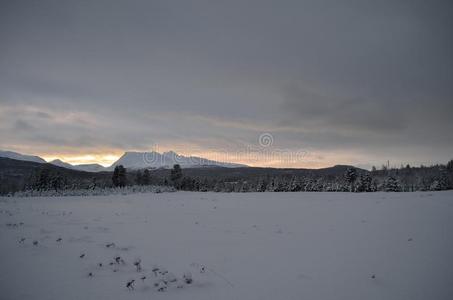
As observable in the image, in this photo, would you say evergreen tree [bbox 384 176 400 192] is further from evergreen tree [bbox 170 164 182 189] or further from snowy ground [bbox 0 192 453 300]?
evergreen tree [bbox 170 164 182 189]

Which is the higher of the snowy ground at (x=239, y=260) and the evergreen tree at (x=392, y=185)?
the evergreen tree at (x=392, y=185)

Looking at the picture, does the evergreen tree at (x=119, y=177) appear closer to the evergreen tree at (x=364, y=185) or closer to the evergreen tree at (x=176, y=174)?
the evergreen tree at (x=176, y=174)

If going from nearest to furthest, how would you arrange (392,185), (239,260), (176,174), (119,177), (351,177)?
(239,260) < (392,185) < (351,177) < (119,177) < (176,174)

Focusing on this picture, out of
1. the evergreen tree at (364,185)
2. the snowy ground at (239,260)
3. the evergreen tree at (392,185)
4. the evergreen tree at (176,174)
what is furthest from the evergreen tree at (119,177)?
the evergreen tree at (392,185)

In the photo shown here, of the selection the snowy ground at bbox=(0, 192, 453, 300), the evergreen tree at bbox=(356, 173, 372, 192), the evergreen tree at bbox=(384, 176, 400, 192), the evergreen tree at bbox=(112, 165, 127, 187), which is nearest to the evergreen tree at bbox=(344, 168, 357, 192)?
the evergreen tree at bbox=(356, 173, 372, 192)

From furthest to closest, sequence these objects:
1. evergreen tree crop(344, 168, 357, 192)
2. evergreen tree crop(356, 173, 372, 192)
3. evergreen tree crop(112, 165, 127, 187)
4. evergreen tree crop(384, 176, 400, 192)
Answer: evergreen tree crop(112, 165, 127, 187), evergreen tree crop(344, 168, 357, 192), evergreen tree crop(356, 173, 372, 192), evergreen tree crop(384, 176, 400, 192)

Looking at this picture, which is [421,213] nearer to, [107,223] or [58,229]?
[107,223]

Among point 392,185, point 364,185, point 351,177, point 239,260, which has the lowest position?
point 239,260

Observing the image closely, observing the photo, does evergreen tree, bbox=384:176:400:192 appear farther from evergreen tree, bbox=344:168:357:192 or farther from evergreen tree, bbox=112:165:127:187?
evergreen tree, bbox=112:165:127:187

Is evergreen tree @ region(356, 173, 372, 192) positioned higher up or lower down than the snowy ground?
higher up

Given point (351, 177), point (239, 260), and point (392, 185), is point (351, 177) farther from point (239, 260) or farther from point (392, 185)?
point (239, 260)

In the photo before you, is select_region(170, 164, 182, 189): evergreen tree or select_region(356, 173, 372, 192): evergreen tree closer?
select_region(356, 173, 372, 192): evergreen tree

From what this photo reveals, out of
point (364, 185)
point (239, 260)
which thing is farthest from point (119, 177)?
point (239, 260)

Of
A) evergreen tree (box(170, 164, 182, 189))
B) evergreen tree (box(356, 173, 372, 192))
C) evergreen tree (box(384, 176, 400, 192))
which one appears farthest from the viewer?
evergreen tree (box(170, 164, 182, 189))
